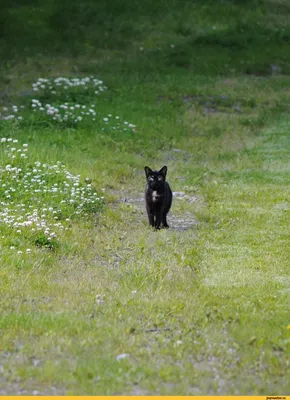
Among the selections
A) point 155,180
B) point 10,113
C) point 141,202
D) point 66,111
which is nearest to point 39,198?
point 155,180

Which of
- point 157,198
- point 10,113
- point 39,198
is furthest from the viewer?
point 10,113

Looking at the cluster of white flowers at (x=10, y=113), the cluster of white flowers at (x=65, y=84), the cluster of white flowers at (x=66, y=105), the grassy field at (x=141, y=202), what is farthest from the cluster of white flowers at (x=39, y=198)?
the cluster of white flowers at (x=65, y=84)

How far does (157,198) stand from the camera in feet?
41.3

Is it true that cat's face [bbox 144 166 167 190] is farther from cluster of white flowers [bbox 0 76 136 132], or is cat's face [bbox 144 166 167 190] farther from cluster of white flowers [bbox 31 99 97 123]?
cluster of white flowers [bbox 31 99 97 123]

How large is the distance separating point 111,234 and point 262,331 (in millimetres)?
4969

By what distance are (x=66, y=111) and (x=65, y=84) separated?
11.2 ft

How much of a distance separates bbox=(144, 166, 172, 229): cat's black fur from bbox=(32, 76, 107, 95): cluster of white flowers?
11.7 meters

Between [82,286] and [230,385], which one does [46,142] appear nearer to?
[82,286]

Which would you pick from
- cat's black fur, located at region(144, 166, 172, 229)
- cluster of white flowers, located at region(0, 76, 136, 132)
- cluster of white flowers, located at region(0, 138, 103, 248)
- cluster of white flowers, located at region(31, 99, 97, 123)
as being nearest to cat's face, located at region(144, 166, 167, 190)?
cat's black fur, located at region(144, 166, 172, 229)

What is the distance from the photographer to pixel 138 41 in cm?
3044

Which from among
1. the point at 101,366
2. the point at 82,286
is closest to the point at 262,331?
the point at 101,366

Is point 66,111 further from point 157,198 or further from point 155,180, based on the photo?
point 157,198

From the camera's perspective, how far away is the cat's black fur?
12.6 metres

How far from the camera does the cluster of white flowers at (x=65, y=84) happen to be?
24219 millimetres
